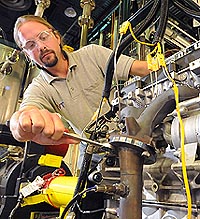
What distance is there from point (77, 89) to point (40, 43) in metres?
0.34

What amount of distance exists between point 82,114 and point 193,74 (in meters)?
0.77

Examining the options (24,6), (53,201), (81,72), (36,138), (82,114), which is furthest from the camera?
(24,6)

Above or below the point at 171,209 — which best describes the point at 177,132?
above

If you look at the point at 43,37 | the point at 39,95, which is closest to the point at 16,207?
the point at 39,95

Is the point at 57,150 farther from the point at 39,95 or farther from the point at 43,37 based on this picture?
the point at 43,37

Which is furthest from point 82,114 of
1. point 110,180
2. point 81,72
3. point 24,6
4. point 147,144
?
point 24,6

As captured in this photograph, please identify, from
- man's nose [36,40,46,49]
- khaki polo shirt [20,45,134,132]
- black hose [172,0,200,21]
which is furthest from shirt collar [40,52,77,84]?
black hose [172,0,200,21]

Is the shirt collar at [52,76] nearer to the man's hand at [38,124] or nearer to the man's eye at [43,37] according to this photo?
the man's eye at [43,37]

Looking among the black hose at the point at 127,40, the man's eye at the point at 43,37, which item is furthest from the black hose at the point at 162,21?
the man's eye at the point at 43,37

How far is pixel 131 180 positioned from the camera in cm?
53

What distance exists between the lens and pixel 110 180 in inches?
31.3

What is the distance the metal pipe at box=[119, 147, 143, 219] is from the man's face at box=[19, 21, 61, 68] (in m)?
1.01

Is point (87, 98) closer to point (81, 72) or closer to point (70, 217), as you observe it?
point (81, 72)

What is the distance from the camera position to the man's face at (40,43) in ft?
4.73
